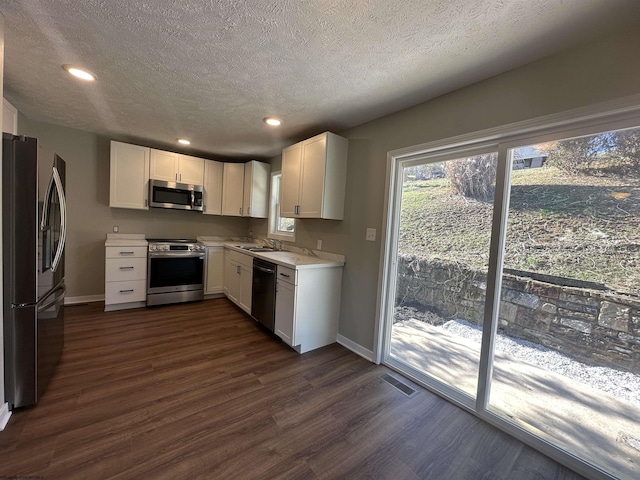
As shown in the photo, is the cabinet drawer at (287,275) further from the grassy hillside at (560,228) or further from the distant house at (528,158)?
the distant house at (528,158)

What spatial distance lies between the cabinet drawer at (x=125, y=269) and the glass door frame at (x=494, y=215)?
3.25 metres

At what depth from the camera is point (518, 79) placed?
1.75 m

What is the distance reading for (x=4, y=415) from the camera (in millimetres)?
1645

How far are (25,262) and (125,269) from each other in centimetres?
210

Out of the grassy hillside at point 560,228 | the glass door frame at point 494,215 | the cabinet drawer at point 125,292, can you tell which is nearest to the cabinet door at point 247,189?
the cabinet drawer at point 125,292

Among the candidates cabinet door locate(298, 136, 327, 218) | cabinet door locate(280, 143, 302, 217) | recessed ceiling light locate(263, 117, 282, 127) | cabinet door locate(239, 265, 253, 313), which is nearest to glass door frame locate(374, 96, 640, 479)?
cabinet door locate(298, 136, 327, 218)

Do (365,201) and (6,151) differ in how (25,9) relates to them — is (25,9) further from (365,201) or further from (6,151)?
(365,201)

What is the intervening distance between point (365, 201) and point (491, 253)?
1.26 meters

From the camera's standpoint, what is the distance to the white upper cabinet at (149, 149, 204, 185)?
4.00m

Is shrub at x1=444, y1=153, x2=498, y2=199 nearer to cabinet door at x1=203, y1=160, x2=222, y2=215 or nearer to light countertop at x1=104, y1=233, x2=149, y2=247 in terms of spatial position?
cabinet door at x1=203, y1=160, x2=222, y2=215

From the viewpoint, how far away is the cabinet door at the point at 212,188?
448 centimetres

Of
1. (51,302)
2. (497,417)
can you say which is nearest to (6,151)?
(51,302)

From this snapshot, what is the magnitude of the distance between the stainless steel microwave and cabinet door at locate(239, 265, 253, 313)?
143cm

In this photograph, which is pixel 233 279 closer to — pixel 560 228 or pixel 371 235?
pixel 371 235
